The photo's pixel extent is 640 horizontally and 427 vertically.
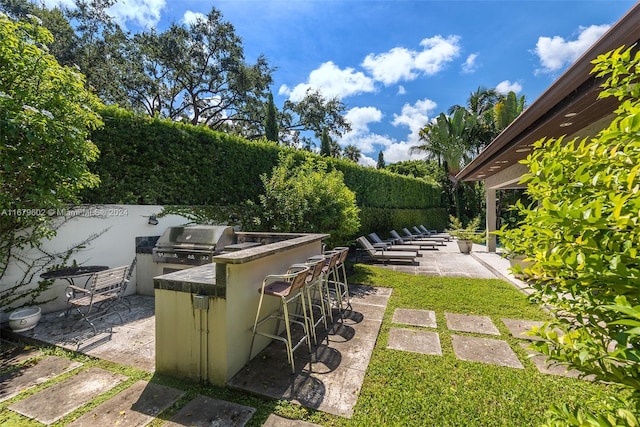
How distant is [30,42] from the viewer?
4.09 metres

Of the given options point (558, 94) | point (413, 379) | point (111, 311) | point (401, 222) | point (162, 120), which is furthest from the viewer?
point (401, 222)

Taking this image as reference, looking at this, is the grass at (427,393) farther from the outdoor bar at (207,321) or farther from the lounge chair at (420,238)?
the lounge chair at (420,238)

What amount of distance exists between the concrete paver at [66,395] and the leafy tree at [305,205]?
5.17 meters

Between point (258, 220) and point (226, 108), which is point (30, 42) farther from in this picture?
point (226, 108)

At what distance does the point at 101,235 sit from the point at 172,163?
7.92ft

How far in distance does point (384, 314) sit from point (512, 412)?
269cm

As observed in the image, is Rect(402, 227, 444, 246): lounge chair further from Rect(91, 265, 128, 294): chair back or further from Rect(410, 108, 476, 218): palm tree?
Rect(91, 265, 128, 294): chair back

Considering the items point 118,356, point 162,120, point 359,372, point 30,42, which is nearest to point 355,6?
point 162,120

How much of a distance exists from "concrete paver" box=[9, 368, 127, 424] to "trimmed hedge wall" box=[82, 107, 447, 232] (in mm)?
4058

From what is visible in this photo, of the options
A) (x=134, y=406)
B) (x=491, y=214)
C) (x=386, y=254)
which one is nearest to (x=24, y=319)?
(x=134, y=406)

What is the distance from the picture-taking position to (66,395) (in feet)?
9.53

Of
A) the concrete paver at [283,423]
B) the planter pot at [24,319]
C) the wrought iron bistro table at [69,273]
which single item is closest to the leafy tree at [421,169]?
the wrought iron bistro table at [69,273]

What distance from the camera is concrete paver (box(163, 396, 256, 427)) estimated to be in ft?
8.38

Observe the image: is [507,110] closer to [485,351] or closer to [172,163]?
[485,351]
